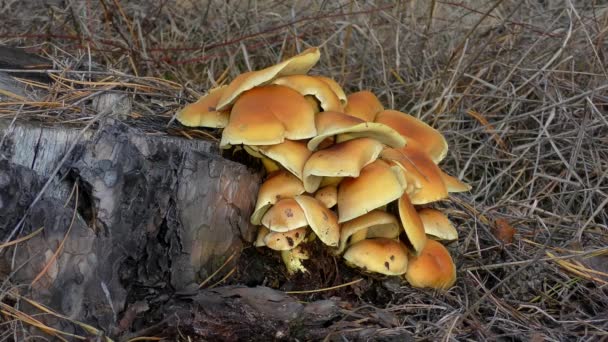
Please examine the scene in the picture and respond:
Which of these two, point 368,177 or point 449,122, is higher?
point 368,177

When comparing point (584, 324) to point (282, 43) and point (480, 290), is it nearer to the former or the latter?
point (480, 290)

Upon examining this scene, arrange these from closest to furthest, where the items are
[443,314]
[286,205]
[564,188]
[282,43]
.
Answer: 1. [286,205]
2. [443,314]
3. [564,188]
4. [282,43]

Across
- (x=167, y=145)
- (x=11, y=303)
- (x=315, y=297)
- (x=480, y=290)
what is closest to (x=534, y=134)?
(x=480, y=290)

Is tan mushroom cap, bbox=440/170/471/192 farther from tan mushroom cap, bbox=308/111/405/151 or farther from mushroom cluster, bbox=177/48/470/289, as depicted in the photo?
tan mushroom cap, bbox=308/111/405/151

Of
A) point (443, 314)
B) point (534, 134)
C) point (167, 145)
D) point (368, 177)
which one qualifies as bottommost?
point (534, 134)

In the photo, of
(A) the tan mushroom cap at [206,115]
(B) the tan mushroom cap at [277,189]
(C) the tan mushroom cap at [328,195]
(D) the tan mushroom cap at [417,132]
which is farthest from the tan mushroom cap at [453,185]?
(A) the tan mushroom cap at [206,115]

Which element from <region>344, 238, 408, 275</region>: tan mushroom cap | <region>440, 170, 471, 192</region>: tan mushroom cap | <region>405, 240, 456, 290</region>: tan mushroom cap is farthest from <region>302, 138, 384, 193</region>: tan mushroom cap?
<region>405, 240, 456, 290</region>: tan mushroom cap
